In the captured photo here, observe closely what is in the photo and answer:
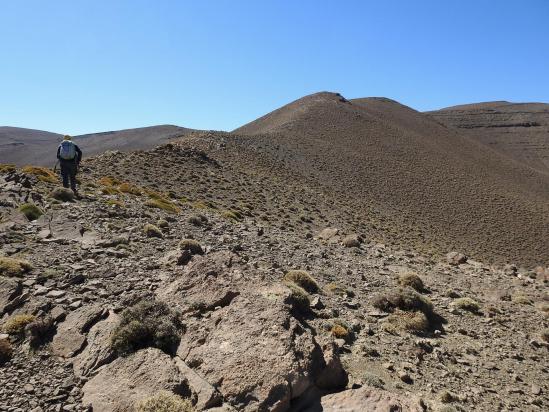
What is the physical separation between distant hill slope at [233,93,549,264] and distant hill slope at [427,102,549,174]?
3971cm

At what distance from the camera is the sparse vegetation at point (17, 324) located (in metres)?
7.48

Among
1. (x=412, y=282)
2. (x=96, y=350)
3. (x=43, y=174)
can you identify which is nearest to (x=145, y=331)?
(x=96, y=350)

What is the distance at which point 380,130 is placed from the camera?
72.6 meters

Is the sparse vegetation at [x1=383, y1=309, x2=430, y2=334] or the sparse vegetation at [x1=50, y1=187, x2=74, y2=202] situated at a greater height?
the sparse vegetation at [x1=50, y1=187, x2=74, y2=202]

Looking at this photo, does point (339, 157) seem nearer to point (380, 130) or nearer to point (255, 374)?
point (380, 130)

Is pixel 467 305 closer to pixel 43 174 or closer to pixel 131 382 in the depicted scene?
pixel 131 382

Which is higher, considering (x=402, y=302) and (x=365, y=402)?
(x=365, y=402)

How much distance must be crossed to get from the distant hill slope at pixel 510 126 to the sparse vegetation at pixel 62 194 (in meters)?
110

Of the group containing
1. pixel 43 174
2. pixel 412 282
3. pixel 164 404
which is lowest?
pixel 412 282

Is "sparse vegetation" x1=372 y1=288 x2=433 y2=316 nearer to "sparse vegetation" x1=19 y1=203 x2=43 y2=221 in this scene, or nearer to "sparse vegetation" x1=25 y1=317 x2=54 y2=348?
"sparse vegetation" x1=25 y1=317 x2=54 y2=348

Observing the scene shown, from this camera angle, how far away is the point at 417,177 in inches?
2213

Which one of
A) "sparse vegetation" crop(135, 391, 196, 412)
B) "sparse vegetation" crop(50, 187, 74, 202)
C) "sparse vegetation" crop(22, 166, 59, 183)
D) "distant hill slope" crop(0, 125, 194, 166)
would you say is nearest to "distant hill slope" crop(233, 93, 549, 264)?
"sparse vegetation" crop(22, 166, 59, 183)

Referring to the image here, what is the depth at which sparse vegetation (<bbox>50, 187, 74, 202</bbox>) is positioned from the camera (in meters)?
16.4

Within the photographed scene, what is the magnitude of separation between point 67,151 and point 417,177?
157 ft
